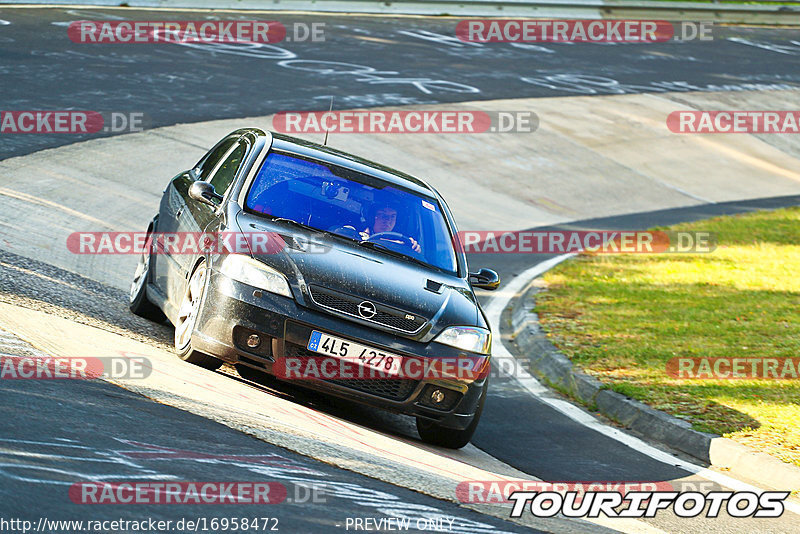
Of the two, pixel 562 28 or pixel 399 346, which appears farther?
pixel 562 28

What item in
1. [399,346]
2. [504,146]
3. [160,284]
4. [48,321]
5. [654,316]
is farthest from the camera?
[504,146]

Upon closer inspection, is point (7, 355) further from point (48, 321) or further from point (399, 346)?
point (399, 346)

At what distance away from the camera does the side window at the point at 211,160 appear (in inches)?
332

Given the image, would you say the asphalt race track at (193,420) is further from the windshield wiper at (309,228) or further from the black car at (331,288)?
the windshield wiper at (309,228)

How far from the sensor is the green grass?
7.96 metres

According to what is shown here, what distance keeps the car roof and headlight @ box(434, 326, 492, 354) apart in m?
1.66

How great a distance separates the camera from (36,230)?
1007 centimetres

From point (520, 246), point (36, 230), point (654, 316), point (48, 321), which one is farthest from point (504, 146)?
point (48, 321)

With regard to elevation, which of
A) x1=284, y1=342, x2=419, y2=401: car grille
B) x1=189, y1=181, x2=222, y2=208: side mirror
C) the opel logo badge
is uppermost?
x1=189, y1=181, x2=222, y2=208: side mirror

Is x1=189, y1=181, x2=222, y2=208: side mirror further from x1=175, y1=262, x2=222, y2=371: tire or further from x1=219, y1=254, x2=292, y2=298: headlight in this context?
x1=219, y1=254, x2=292, y2=298: headlight

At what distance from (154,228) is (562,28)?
24.0m

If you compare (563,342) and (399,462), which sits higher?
(399,462)

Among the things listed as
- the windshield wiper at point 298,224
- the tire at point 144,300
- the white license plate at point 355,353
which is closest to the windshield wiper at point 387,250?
the windshield wiper at point 298,224

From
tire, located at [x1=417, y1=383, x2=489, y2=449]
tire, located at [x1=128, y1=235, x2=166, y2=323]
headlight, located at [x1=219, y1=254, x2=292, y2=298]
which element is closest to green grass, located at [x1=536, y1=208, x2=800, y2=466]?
tire, located at [x1=417, y1=383, x2=489, y2=449]
